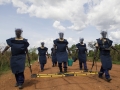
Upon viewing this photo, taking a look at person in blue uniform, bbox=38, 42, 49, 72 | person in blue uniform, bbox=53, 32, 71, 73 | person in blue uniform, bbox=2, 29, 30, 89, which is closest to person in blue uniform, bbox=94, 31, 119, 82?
person in blue uniform, bbox=53, 32, 71, 73

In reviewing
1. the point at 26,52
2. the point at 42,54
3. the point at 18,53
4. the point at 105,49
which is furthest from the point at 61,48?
the point at 42,54

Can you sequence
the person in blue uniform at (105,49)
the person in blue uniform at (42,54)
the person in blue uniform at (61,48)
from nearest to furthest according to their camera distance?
the person in blue uniform at (105,49), the person in blue uniform at (61,48), the person in blue uniform at (42,54)

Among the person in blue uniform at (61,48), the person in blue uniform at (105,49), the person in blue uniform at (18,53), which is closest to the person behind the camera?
the person in blue uniform at (18,53)

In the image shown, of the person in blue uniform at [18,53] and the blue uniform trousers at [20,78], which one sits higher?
the person in blue uniform at [18,53]

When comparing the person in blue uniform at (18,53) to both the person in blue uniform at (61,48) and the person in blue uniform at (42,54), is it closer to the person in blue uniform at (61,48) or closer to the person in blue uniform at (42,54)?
the person in blue uniform at (61,48)

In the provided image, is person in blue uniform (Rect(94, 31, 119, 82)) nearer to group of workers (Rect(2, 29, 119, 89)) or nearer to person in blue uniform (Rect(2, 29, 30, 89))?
group of workers (Rect(2, 29, 119, 89))

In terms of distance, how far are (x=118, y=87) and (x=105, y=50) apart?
218 centimetres

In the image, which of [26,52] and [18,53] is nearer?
[18,53]

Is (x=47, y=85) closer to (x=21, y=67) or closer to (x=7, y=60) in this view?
(x=21, y=67)

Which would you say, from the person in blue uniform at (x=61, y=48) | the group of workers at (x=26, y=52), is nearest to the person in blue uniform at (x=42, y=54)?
the group of workers at (x=26, y=52)

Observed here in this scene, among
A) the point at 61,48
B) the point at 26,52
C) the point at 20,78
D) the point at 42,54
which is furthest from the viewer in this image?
the point at 42,54

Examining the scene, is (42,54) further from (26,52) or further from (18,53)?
(18,53)

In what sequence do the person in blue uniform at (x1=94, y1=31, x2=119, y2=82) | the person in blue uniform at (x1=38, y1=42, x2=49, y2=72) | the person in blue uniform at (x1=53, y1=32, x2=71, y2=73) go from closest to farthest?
1. the person in blue uniform at (x1=94, y1=31, x2=119, y2=82)
2. the person in blue uniform at (x1=53, y1=32, x2=71, y2=73)
3. the person in blue uniform at (x1=38, y1=42, x2=49, y2=72)

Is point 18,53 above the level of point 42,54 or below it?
above
